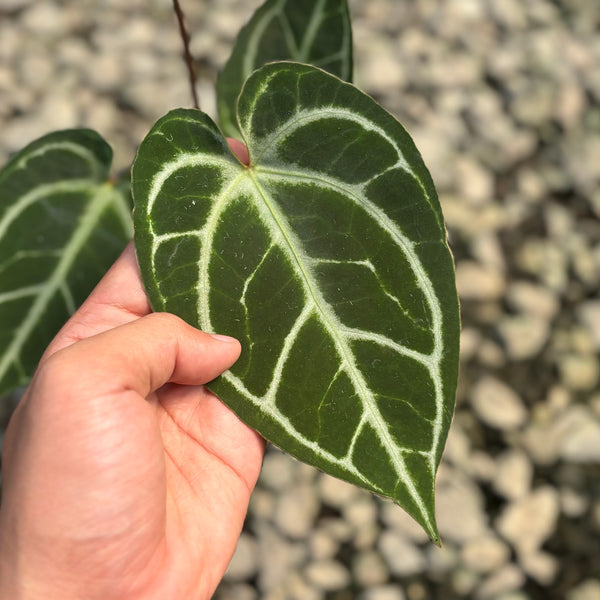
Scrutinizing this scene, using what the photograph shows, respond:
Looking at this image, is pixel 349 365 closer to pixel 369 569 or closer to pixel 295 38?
pixel 295 38

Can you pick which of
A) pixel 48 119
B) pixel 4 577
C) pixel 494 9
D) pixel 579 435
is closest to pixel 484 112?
pixel 494 9

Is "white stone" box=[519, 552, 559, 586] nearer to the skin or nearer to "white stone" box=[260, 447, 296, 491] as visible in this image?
"white stone" box=[260, 447, 296, 491]

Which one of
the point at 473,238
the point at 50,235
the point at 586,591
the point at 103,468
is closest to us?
the point at 103,468

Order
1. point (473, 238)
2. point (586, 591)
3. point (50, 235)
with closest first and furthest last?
point (50, 235)
point (586, 591)
point (473, 238)

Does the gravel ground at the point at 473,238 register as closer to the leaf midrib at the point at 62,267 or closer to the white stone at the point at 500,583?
the white stone at the point at 500,583

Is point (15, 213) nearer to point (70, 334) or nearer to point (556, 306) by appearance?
point (70, 334)

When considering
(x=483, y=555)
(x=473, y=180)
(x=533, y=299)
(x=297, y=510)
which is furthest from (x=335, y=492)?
(x=473, y=180)
